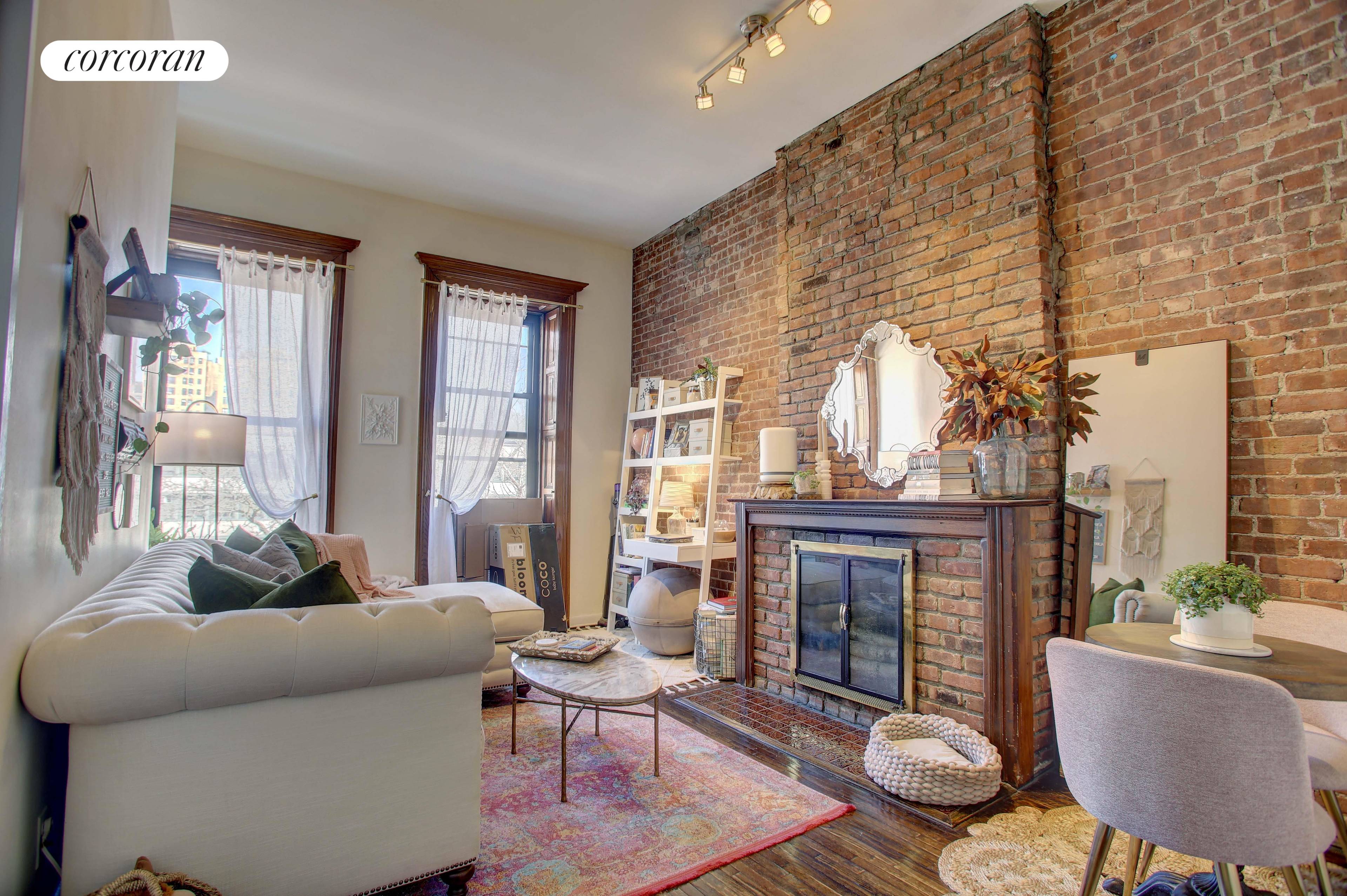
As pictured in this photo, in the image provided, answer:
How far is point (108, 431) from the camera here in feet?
6.63

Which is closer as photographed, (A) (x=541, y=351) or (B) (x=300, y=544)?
(B) (x=300, y=544)

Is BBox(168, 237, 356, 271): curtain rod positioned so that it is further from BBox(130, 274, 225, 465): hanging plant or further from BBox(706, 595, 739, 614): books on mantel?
BBox(706, 595, 739, 614): books on mantel

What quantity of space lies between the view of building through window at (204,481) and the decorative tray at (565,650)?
2.43m

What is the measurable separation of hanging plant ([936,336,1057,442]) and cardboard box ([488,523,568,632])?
3.24m

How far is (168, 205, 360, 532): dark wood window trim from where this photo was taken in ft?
13.3

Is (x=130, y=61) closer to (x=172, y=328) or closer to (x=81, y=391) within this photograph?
(x=172, y=328)

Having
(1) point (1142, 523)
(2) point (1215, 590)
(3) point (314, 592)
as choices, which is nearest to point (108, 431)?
(3) point (314, 592)

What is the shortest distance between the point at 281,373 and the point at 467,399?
1.23m

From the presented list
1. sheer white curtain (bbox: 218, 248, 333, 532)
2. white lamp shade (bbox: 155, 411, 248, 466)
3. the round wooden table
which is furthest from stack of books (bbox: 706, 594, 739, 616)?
white lamp shade (bbox: 155, 411, 248, 466)

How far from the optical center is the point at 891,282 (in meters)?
3.40

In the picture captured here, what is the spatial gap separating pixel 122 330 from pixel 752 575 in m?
3.10

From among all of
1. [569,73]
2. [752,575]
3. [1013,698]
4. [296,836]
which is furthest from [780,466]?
[296,836]

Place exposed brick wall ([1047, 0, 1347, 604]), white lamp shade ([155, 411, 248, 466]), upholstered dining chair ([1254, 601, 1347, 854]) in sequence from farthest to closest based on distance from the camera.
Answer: white lamp shade ([155, 411, 248, 466]), exposed brick wall ([1047, 0, 1347, 604]), upholstered dining chair ([1254, 601, 1347, 854])

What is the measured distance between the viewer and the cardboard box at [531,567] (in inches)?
195
